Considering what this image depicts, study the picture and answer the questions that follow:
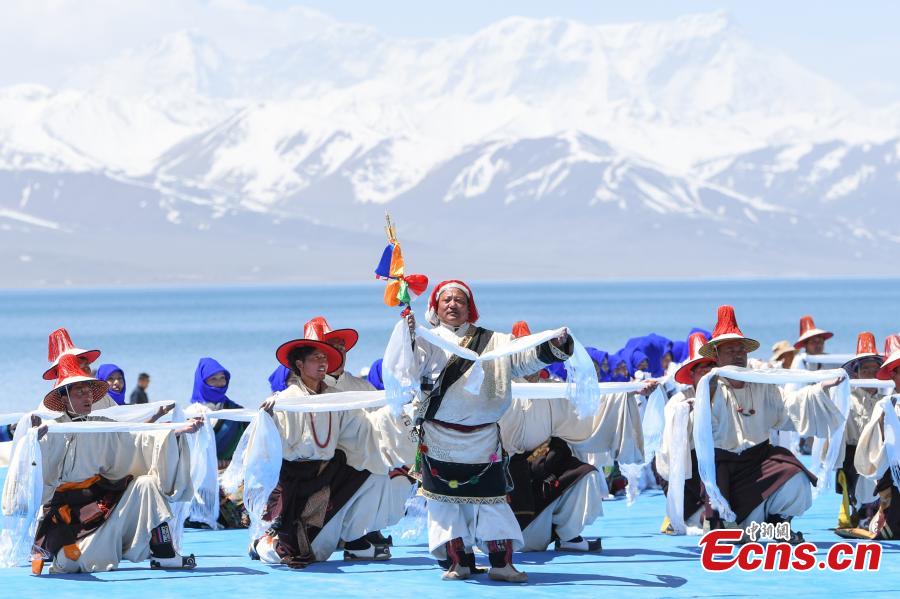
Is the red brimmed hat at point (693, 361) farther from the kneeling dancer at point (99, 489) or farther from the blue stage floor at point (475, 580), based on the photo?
the kneeling dancer at point (99, 489)

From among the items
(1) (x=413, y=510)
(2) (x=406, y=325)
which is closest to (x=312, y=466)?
(1) (x=413, y=510)

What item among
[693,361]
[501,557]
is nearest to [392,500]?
[501,557]

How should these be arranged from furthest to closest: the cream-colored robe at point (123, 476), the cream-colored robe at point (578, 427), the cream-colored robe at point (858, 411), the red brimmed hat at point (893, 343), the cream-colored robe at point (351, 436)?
the cream-colored robe at point (858, 411), the red brimmed hat at point (893, 343), the cream-colored robe at point (578, 427), the cream-colored robe at point (351, 436), the cream-colored robe at point (123, 476)

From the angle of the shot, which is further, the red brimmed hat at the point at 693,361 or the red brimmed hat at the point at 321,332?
the red brimmed hat at the point at 693,361

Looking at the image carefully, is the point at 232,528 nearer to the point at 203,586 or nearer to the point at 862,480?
the point at 203,586

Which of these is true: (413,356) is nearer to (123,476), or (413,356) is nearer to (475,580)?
(475,580)

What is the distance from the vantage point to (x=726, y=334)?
1030cm

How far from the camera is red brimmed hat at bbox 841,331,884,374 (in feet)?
36.7

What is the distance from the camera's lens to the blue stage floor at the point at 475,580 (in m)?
8.74

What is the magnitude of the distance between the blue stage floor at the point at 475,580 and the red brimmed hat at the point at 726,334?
1.23 meters

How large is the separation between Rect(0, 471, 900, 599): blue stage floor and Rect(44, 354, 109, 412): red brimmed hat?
3.16 ft

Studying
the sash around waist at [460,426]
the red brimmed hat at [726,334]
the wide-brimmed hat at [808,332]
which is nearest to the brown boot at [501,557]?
the sash around waist at [460,426]

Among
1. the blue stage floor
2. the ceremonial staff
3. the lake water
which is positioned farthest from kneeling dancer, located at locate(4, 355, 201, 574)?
the lake water

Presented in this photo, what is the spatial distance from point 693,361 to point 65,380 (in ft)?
12.7
